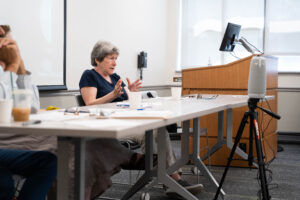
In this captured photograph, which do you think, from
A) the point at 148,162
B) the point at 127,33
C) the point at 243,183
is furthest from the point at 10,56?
the point at 127,33

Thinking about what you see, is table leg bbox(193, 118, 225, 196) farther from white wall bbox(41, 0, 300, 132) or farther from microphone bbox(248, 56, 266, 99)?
white wall bbox(41, 0, 300, 132)

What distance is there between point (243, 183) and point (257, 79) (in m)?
1.33

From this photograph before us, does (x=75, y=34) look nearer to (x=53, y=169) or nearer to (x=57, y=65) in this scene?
(x=57, y=65)

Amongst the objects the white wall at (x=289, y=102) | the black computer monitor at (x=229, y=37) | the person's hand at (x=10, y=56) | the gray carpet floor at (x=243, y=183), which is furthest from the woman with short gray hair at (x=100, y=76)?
the white wall at (x=289, y=102)

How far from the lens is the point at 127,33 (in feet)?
17.0

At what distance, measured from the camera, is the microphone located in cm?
243

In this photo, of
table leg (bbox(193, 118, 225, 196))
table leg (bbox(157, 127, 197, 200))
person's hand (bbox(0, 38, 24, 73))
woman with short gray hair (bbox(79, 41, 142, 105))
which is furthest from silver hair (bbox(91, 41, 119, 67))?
person's hand (bbox(0, 38, 24, 73))

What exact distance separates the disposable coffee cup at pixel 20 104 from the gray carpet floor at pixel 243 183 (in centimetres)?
163

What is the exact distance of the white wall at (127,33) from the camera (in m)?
4.10

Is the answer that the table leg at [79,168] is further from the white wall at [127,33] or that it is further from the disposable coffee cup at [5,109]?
the white wall at [127,33]

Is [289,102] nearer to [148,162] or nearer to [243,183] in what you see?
[243,183]

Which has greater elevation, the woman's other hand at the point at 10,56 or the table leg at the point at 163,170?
the woman's other hand at the point at 10,56

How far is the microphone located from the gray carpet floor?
0.84m

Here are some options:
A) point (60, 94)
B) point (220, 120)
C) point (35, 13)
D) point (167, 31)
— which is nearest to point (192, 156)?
point (220, 120)
